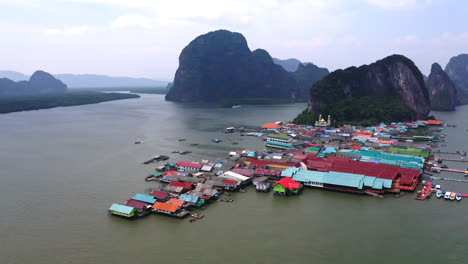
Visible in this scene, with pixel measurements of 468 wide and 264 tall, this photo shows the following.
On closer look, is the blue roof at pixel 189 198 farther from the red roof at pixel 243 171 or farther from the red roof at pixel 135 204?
the red roof at pixel 243 171

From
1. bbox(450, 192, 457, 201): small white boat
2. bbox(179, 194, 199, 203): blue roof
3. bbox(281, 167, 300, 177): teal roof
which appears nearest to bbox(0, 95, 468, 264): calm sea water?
bbox(450, 192, 457, 201): small white boat

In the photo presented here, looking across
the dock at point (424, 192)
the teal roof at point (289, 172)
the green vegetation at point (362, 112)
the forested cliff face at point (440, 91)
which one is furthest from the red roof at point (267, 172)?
the forested cliff face at point (440, 91)

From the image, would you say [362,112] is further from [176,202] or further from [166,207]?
[166,207]

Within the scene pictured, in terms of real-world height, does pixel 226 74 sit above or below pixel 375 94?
above

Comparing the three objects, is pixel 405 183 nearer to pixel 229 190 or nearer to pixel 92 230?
pixel 229 190

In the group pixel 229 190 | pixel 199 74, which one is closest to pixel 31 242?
pixel 229 190

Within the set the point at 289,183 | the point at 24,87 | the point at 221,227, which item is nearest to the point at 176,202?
the point at 221,227

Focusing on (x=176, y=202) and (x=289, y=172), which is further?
(x=289, y=172)

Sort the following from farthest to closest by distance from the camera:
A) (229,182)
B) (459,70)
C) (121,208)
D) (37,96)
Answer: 1. (459,70)
2. (37,96)
3. (229,182)
4. (121,208)
